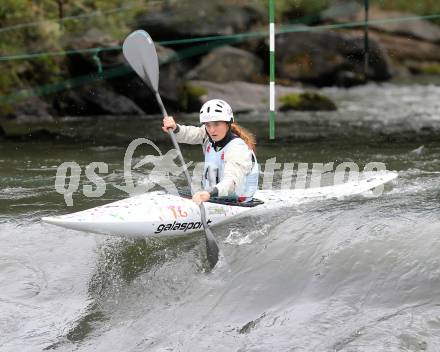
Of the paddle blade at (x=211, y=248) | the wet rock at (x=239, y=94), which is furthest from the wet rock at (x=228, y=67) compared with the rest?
the paddle blade at (x=211, y=248)

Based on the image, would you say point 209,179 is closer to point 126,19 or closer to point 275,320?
point 275,320

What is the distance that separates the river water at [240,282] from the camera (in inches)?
177

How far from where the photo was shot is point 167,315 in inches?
191

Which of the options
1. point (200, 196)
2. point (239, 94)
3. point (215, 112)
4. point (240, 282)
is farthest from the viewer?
point (239, 94)

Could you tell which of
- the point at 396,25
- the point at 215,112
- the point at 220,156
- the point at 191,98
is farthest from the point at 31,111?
the point at 396,25

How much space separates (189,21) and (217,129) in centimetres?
1035

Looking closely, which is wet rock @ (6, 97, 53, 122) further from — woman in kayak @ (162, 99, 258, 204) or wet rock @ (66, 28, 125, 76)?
woman in kayak @ (162, 99, 258, 204)

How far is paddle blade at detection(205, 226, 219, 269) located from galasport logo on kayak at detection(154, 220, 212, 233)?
0.21 m

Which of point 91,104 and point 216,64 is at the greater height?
point 216,64

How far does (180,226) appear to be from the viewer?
578 centimetres

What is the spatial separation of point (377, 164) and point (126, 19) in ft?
24.5

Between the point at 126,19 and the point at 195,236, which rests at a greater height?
the point at 126,19

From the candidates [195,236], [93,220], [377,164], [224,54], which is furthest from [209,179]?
[224,54]

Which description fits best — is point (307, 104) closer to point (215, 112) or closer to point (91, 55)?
point (91, 55)
